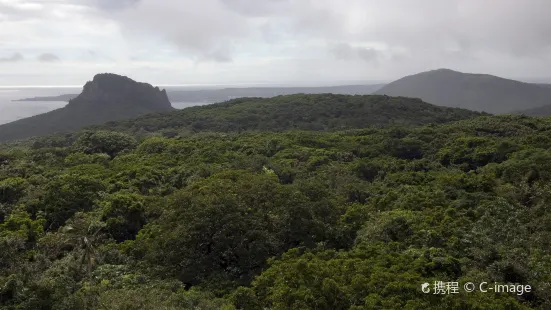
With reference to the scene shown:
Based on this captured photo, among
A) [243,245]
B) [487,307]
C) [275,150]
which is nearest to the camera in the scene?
[487,307]

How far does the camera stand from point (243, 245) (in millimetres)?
16984

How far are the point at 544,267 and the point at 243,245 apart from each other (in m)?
10.9

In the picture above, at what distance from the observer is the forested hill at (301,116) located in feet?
271

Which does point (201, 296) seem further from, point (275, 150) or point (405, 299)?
point (275, 150)

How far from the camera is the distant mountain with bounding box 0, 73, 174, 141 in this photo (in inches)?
4926

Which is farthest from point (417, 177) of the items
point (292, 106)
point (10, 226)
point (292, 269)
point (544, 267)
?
point (292, 106)

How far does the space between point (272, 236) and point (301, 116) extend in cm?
7382

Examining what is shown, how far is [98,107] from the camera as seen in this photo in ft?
486

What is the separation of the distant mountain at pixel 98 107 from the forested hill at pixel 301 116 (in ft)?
162

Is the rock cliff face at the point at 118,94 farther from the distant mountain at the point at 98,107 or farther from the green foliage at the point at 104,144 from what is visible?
the green foliage at the point at 104,144

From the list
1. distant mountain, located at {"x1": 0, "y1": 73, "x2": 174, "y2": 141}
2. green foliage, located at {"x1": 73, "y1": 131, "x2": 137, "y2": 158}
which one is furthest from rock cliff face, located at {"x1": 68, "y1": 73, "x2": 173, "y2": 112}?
green foliage, located at {"x1": 73, "y1": 131, "x2": 137, "y2": 158}

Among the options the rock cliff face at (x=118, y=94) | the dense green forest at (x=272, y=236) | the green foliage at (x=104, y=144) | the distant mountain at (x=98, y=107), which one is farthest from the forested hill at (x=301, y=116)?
the rock cliff face at (x=118, y=94)

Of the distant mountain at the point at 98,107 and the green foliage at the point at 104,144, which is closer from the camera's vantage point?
the green foliage at the point at 104,144

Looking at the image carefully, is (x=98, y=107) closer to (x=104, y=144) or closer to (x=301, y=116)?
(x=301, y=116)
